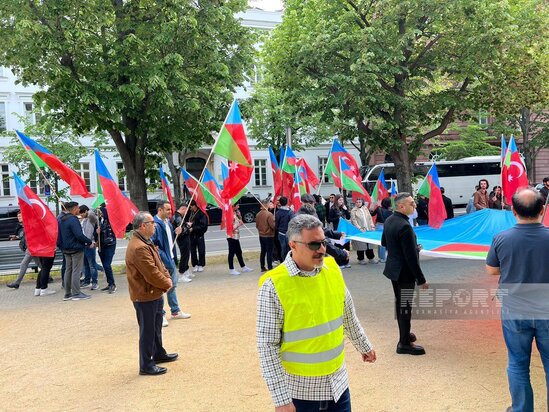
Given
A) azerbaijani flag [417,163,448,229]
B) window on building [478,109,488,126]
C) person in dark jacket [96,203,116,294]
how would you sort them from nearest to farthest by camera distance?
1. person in dark jacket [96,203,116,294]
2. azerbaijani flag [417,163,448,229]
3. window on building [478,109,488,126]

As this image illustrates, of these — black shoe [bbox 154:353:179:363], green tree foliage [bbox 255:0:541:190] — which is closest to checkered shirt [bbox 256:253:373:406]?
black shoe [bbox 154:353:179:363]

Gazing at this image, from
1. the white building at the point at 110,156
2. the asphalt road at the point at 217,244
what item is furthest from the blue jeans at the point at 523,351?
the white building at the point at 110,156

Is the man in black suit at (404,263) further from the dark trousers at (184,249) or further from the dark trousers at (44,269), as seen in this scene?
the dark trousers at (44,269)

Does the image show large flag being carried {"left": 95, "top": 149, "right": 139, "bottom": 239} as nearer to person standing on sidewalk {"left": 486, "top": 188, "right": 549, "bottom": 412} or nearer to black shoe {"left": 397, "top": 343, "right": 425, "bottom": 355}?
black shoe {"left": 397, "top": 343, "right": 425, "bottom": 355}

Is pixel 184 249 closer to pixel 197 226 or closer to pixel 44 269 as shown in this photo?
pixel 197 226

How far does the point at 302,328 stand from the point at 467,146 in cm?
3611

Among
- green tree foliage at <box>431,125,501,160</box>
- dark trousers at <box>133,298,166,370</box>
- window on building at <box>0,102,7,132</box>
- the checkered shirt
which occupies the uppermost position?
window on building at <box>0,102,7,132</box>

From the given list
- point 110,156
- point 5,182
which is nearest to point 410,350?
point 110,156

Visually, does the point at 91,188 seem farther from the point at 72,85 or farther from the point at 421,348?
the point at 421,348

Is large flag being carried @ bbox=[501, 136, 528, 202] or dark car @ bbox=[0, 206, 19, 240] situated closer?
large flag being carried @ bbox=[501, 136, 528, 202]

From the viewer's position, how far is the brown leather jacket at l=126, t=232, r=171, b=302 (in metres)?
5.88

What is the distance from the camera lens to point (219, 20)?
1345cm

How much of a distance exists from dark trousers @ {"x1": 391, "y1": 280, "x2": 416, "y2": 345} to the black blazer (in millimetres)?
84

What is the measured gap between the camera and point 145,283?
598 cm
